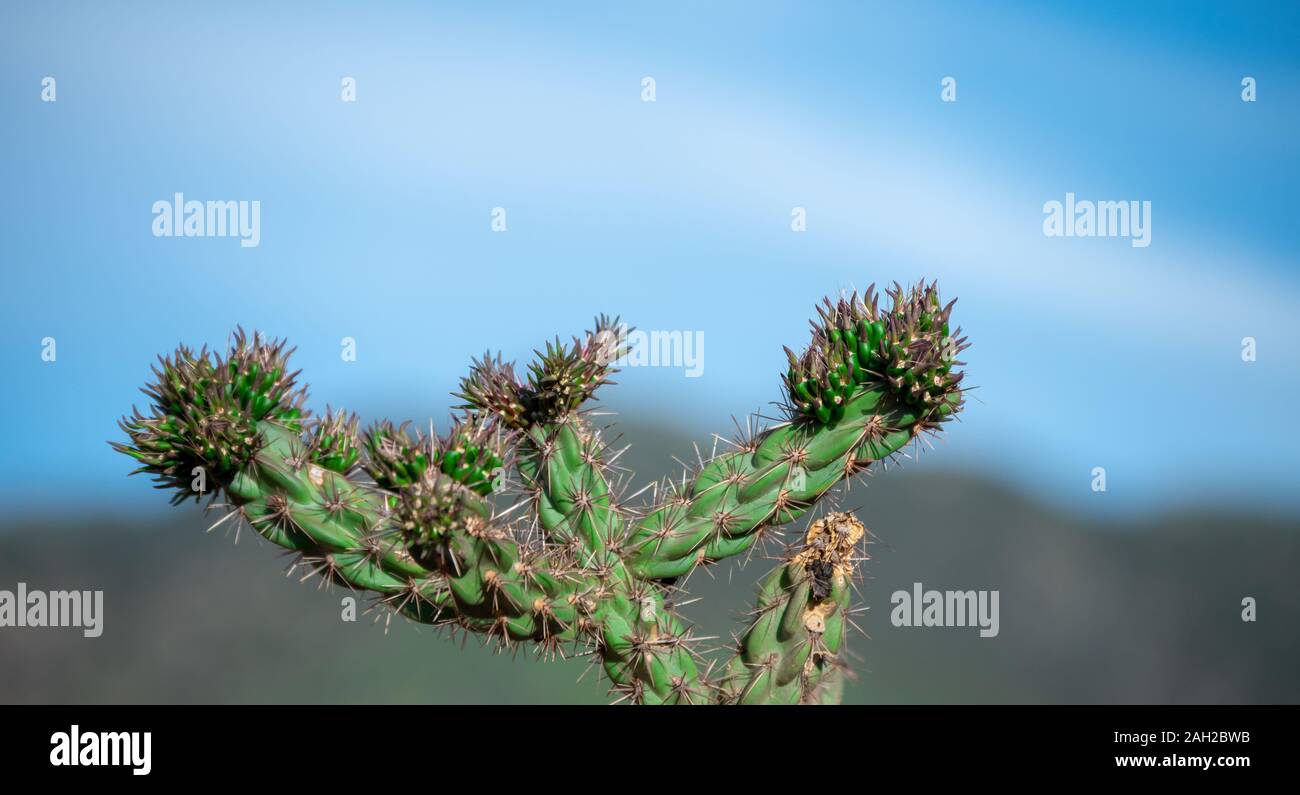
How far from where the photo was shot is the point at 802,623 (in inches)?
168

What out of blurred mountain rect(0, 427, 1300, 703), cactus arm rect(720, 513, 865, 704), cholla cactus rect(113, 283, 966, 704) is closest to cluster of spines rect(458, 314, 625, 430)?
cholla cactus rect(113, 283, 966, 704)

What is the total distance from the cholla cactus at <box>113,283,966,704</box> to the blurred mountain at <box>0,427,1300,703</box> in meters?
21.3

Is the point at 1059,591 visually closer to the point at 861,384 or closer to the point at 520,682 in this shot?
the point at 520,682

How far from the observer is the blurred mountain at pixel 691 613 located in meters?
26.2

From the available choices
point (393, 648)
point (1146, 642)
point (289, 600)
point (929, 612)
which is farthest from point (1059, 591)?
point (929, 612)

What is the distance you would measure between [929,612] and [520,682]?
22060 millimetres

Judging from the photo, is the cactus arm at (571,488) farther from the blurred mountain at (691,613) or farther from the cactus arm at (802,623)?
the blurred mountain at (691,613)

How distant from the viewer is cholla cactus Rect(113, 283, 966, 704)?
3.77 metres

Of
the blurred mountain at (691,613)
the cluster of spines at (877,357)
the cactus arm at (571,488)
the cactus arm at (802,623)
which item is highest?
the cluster of spines at (877,357)

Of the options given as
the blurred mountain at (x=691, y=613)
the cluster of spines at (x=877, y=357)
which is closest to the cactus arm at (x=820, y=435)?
the cluster of spines at (x=877, y=357)

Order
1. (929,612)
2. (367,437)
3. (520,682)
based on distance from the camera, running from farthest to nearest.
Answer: (520,682)
(929,612)
(367,437)

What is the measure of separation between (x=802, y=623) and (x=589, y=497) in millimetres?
1024

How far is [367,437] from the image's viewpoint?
3613 mm

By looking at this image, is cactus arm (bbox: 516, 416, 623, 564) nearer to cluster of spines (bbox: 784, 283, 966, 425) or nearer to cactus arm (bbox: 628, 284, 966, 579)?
cactus arm (bbox: 628, 284, 966, 579)
